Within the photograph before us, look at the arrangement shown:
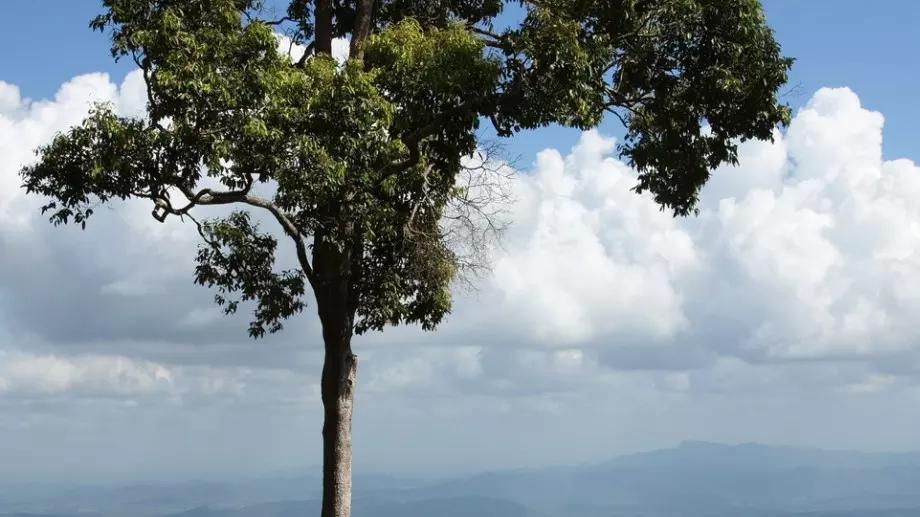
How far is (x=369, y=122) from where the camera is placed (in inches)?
682

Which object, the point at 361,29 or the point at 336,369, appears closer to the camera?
the point at 336,369

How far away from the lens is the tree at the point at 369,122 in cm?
1689

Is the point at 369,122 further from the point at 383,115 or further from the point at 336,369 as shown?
the point at 336,369

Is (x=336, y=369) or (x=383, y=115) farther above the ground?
(x=383, y=115)

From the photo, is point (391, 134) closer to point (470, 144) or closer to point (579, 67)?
point (470, 144)

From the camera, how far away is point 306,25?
79.1 ft

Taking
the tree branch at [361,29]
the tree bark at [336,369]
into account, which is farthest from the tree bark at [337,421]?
the tree branch at [361,29]

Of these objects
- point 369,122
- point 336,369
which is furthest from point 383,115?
point 336,369

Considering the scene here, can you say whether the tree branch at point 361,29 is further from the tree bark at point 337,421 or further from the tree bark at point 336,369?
the tree bark at point 337,421

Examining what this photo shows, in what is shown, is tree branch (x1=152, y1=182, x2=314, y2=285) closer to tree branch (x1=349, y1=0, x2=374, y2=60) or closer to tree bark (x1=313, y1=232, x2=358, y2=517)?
tree bark (x1=313, y1=232, x2=358, y2=517)

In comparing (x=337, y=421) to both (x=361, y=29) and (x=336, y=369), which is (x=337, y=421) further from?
(x=361, y=29)

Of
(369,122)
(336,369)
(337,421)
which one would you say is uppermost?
→ (369,122)

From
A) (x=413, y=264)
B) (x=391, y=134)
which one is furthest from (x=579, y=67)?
(x=413, y=264)

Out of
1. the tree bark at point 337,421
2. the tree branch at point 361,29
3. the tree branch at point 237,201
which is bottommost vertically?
the tree bark at point 337,421
